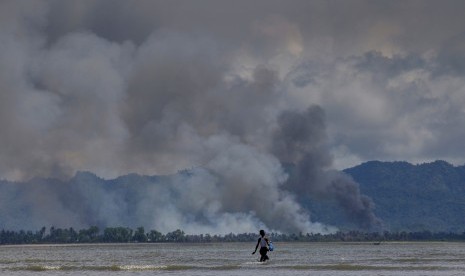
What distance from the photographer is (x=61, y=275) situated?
8888cm

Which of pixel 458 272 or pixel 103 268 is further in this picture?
pixel 103 268

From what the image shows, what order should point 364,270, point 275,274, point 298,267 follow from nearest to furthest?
point 275,274 → point 364,270 → point 298,267

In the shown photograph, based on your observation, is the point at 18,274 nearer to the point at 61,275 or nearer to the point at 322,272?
the point at 61,275

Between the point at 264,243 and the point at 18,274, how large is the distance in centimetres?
2754

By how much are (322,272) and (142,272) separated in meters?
19.1

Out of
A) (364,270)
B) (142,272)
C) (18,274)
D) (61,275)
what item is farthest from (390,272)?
(18,274)

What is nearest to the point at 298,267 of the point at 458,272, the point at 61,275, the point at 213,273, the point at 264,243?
the point at 264,243

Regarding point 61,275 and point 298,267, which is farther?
point 298,267

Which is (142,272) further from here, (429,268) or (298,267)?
(429,268)

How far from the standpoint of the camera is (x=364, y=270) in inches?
3469

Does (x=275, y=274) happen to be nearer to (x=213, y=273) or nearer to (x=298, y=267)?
(x=213, y=273)

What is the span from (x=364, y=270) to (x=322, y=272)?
5.03 metres

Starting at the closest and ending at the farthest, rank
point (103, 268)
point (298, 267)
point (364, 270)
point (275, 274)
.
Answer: point (275, 274) < point (364, 270) < point (298, 267) < point (103, 268)

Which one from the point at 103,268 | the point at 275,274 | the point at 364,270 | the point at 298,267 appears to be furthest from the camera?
the point at 103,268
